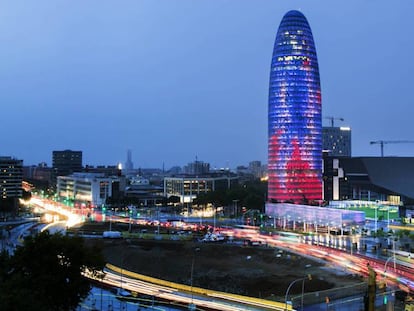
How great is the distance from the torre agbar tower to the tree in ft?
294

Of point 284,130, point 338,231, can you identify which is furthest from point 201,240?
point 284,130

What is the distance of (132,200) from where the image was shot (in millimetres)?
160375

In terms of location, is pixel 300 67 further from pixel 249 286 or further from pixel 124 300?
pixel 124 300

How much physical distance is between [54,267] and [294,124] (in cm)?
9321

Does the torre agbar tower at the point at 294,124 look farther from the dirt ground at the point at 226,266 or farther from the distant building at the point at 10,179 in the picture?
the distant building at the point at 10,179

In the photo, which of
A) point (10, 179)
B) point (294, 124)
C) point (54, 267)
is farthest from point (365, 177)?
point (54, 267)

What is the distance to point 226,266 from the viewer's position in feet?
209

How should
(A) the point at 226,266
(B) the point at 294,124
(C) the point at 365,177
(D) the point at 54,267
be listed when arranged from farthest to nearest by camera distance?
(C) the point at 365,177, (B) the point at 294,124, (A) the point at 226,266, (D) the point at 54,267

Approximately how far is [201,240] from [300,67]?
57.3m

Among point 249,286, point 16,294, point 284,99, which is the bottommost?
point 249,286

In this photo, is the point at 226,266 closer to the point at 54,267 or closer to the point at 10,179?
the point at 54,267

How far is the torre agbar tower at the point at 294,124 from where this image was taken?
12219cm

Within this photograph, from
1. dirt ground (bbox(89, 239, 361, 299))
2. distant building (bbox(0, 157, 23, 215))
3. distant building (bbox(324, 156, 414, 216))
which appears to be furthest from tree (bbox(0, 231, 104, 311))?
distant building (bbox(0, 157, 23, 215))

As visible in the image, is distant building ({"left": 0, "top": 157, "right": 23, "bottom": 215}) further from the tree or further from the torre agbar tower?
the tree
